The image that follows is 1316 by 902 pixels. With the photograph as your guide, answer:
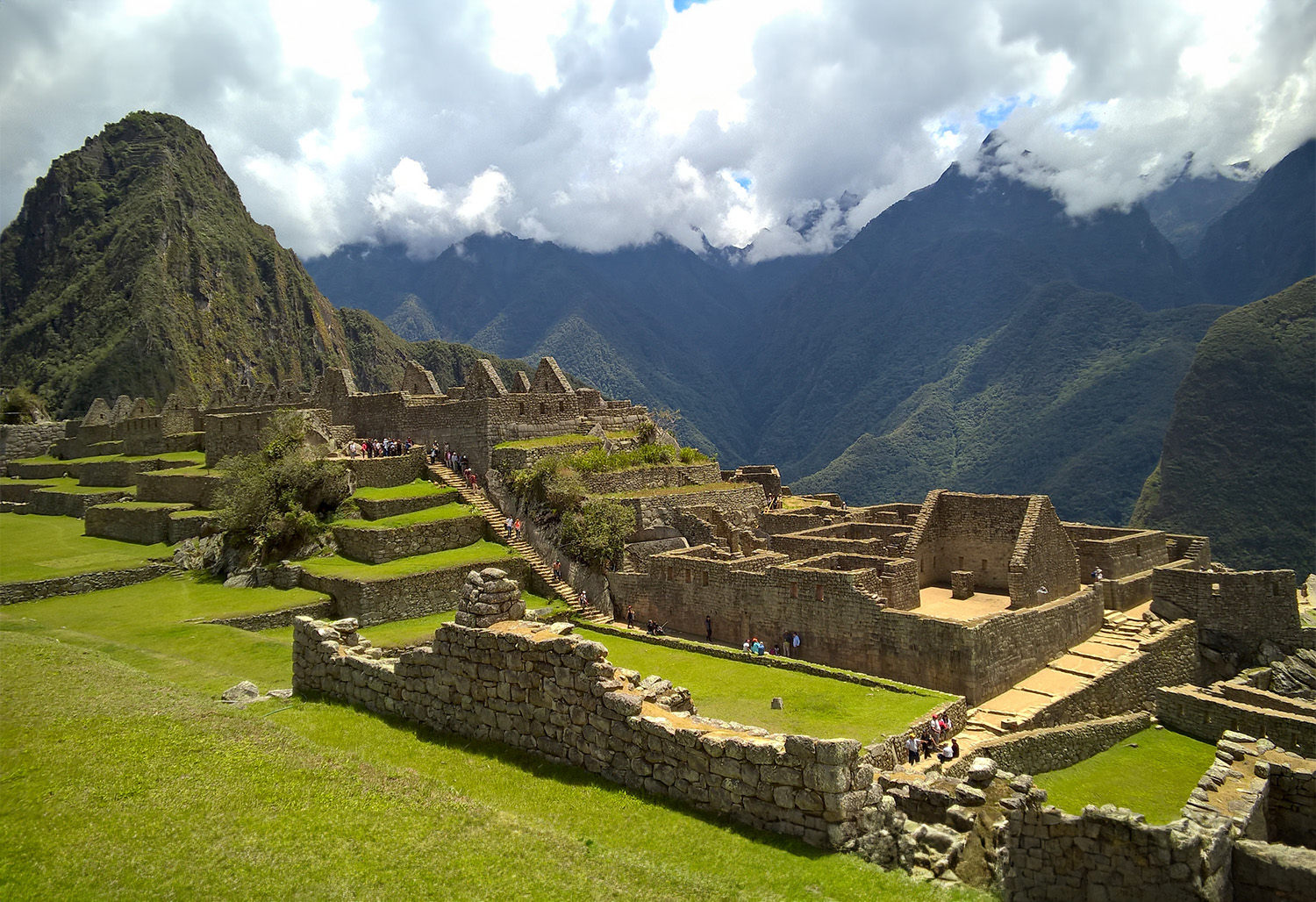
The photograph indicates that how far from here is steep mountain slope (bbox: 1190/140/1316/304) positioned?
99.6 meters

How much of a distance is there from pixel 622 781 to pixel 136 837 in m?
4.16

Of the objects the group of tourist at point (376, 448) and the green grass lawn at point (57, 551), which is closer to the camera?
the green grass lawn at point (57, 551)

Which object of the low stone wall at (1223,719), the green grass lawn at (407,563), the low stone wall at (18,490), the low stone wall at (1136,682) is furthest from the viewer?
the low stone wall at (18,490)

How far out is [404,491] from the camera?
2494 cm

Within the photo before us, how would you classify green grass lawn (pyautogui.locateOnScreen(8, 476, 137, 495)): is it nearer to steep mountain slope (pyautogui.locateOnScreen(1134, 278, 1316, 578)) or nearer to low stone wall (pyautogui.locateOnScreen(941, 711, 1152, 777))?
low stone wall (pyautogui.locateOnScreen(941, 711, 1152, 777))

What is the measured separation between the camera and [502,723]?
8.62 m

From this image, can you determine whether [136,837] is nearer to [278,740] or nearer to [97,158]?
[278,740]

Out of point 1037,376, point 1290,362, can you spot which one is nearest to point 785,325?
point 1037,376

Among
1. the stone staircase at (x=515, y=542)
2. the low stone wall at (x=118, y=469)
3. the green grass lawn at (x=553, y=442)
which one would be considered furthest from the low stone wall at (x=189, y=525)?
the green grass lawn at (x=553, y=442)

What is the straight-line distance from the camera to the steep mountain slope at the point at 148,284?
124m

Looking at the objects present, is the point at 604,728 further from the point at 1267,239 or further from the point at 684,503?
the point at 1267,239

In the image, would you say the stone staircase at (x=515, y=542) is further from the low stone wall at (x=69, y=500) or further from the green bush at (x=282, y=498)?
the low stone wall at (x=69, y=500)

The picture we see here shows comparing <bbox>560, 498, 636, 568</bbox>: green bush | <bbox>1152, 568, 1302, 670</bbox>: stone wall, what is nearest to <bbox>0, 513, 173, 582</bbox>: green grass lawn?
<bbox>560, 498, 636, 568</bbox>: green bush

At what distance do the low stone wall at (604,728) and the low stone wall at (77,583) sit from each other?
14.8 m
